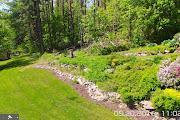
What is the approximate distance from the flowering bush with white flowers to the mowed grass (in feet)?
11.0

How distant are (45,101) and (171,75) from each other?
8.75 meters

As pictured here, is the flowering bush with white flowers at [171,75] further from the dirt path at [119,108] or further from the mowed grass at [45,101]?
the mowed grass at [45,101]

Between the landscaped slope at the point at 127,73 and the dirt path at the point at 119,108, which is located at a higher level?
the landscaped slope at the point at 127,73

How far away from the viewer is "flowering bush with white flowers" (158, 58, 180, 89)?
68.0ft

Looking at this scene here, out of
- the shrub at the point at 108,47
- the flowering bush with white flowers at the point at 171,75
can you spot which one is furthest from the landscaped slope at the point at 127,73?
the shrub at the point at 108,47

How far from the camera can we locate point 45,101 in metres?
24.9

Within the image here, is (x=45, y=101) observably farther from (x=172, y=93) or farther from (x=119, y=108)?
(x=172, y=93)

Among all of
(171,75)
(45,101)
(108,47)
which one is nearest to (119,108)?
(171,75)

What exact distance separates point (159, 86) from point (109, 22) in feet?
97.7

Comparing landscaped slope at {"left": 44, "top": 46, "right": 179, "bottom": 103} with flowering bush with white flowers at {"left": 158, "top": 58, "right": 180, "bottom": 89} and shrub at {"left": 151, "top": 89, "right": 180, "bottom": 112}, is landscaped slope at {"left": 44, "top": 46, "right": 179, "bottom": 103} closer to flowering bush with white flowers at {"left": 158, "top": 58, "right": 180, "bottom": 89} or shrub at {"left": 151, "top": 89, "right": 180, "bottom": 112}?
flowering bush with white flowers at {"left": 158, "top": 58, "right": 180, "bottom": 89}

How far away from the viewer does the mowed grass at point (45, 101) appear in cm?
2140

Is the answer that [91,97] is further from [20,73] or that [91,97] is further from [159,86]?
[20,73]

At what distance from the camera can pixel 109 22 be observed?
5038 centimetres

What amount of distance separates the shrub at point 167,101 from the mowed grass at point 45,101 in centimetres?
217
